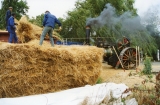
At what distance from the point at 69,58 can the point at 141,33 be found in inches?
608

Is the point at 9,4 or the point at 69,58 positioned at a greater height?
the point at 9,4

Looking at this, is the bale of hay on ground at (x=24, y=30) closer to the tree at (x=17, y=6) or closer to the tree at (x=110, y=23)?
the tree at (x=110, y=23)

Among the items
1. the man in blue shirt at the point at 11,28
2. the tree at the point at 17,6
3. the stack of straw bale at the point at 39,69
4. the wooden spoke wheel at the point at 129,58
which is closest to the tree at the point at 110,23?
the wooden spoke wheel at the point at 129,58

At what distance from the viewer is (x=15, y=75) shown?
23.8ft

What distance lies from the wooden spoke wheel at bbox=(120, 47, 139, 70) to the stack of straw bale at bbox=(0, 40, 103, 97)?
6.69m

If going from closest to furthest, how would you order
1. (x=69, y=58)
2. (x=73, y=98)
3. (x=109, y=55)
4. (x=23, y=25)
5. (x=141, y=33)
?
1. (x=73, y=98)
2. (x=69, y=58)
3. (x=23, y=25)
4. (x=109, y=55)
5. (x=141, y=33)

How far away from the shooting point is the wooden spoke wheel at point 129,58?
50.2 ft

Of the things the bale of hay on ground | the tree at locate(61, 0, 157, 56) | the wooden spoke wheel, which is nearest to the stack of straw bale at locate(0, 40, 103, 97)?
the bale of hay on ground

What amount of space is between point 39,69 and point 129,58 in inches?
343

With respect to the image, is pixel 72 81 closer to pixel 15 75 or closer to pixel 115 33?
pixel 15 75

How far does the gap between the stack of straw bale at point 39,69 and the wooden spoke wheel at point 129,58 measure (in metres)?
6.69

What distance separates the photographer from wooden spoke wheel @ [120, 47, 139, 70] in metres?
15.3

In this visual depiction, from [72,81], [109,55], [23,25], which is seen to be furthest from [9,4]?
[72,81]

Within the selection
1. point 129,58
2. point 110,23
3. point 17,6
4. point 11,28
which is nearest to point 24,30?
point 11,28
